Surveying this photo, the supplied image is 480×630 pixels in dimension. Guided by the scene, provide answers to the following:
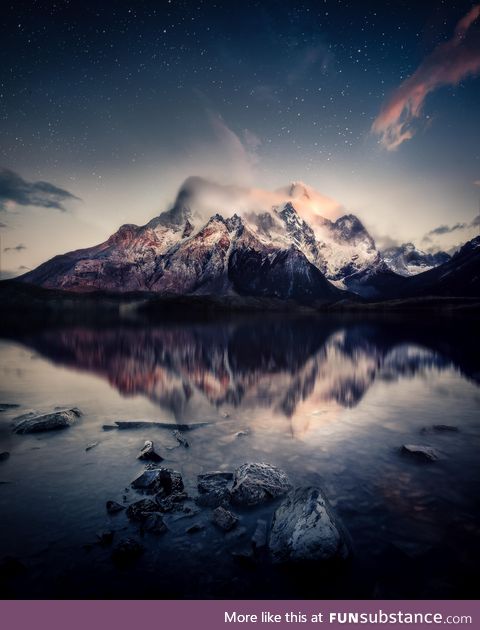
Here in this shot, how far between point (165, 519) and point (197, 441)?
22.5 feet

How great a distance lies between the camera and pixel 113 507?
1102 cm

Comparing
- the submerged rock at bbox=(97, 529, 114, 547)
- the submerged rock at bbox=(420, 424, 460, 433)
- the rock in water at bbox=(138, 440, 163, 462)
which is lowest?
the submerged rock at bbox=(420, 424, 460, 433)

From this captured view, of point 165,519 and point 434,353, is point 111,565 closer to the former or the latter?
Answer: point 165,519

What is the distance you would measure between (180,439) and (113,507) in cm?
656

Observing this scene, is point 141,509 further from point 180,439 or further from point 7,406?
point 7,406

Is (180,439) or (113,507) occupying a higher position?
(113,507)

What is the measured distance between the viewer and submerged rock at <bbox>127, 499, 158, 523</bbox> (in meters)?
10.5

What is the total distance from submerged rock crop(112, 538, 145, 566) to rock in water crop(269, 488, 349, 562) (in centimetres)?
352

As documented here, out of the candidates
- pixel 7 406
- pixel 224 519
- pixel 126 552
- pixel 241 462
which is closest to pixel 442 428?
pixel 241 462

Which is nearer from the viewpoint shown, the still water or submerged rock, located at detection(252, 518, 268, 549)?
the still water

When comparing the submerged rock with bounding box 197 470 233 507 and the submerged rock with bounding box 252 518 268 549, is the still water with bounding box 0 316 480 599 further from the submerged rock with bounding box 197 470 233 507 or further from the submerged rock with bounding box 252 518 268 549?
the submerged rock with bounding box 197 470 233 507

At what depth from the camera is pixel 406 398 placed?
1046 inches

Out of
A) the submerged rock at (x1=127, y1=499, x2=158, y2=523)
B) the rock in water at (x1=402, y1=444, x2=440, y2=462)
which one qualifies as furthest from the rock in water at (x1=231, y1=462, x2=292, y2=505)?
the rock in water at (x1=402, y1=444, x2=440, y2=462)

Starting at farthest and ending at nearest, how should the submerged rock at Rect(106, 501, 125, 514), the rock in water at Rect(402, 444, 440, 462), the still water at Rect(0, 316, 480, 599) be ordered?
1. the rock in water at Rect(402, 444, 440, 462)
2. the submerged rock at Rect(106, 501, 125, 514)
3. the still water at Rect(0, 316, 480, 599)
